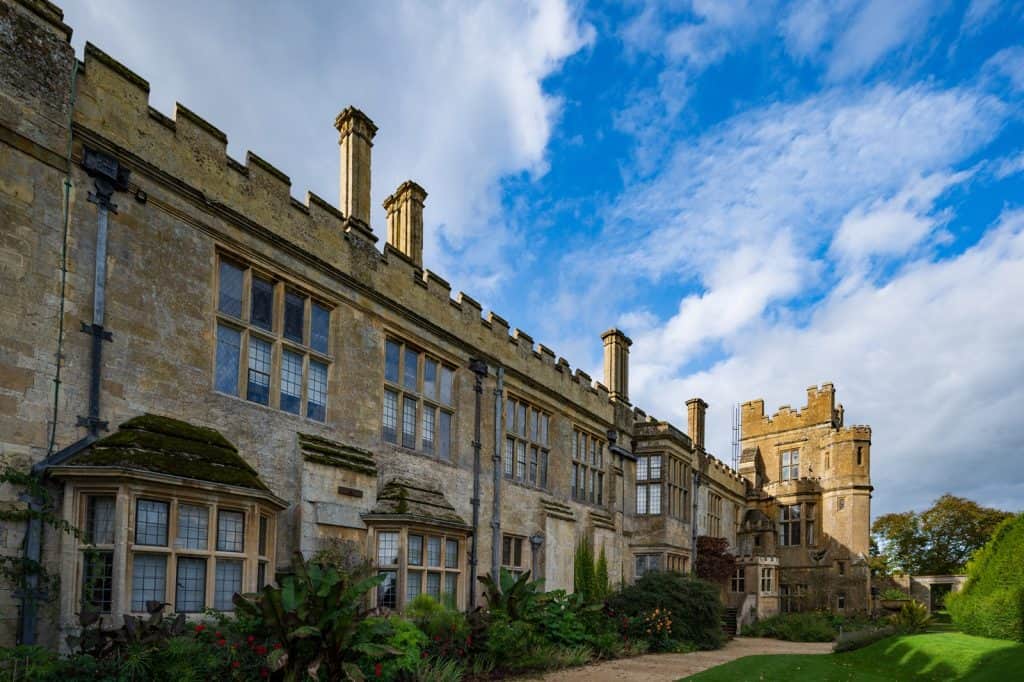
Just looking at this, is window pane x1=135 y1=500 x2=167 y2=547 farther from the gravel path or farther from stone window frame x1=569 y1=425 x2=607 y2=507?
stone window frame x1=569 y1=425 x2=607 y2=507

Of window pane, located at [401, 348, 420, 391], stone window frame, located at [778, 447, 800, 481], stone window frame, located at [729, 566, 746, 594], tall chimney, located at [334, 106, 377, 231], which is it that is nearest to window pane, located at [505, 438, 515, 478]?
window pane, located at [401, 348, 420, 391]

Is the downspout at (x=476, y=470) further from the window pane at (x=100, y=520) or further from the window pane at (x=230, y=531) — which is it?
the window pane at (x=100, y=520)

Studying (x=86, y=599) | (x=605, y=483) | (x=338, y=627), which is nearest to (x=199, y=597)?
(x=86, y=599)

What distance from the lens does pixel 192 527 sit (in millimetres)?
9641

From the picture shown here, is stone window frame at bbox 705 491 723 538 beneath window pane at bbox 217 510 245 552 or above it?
beneath

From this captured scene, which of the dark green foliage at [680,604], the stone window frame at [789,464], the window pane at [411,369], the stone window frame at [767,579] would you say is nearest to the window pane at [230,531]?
the window pane at [411,369]

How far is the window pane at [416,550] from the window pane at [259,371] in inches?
159

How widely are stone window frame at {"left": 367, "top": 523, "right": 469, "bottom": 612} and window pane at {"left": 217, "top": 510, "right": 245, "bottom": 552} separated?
2972mm

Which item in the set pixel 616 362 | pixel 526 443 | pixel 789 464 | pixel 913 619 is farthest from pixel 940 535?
pixel 526 443

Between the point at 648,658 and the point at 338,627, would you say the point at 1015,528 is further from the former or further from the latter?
the point at 338,627

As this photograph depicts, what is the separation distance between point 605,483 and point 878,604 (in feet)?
67.8

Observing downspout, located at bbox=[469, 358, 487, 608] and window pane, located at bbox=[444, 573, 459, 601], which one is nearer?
window pane, located at bbox=[444, 573, 459, 601]

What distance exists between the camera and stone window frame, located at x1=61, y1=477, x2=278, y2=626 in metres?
8.57

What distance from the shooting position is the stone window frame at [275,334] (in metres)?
11.3
